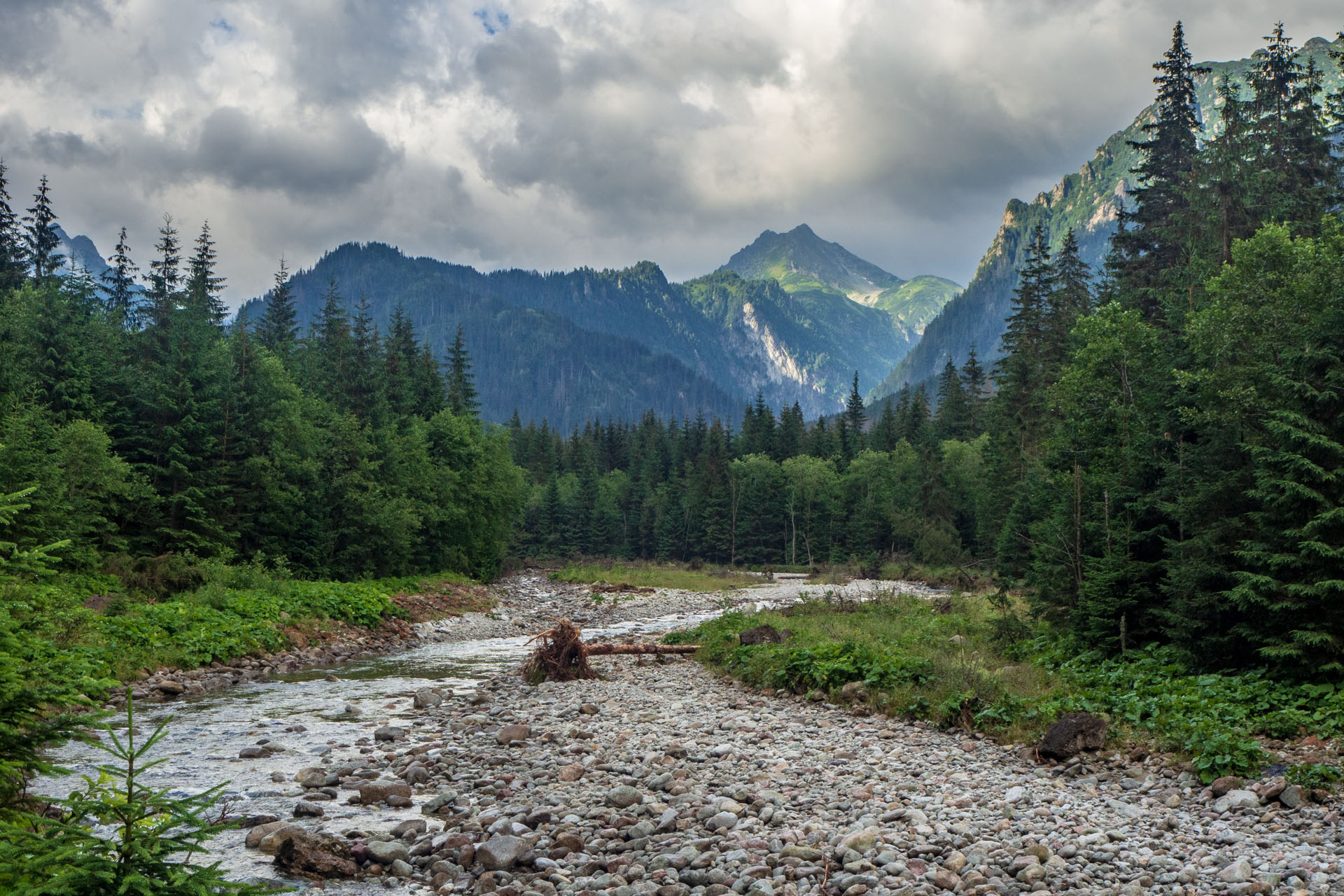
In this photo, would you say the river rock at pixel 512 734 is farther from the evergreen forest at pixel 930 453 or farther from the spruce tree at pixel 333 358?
the spruce tree at pixel 333 358

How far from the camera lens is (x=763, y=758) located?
38.2 feet

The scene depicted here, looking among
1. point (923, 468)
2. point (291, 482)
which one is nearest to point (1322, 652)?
point (291, 482)

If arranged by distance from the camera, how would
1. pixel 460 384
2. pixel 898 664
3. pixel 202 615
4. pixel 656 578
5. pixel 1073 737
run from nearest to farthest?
pixel 1073 737 < pixel 898 664 < pixel 202 615 < pixel 656 578 < pixel 460 384

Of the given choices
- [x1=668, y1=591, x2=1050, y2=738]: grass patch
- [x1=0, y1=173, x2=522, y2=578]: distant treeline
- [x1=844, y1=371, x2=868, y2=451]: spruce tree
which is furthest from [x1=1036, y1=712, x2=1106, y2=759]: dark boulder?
[x1=844, y1=371, x2=868, y2=451]: spruce tree

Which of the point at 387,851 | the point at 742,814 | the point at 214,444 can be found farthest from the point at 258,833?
the point at 214,444

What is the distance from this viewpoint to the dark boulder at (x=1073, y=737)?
10852mm

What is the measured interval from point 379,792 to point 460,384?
233 feet

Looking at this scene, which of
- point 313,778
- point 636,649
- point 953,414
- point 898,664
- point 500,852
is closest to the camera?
point 500,852

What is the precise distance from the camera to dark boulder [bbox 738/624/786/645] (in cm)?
2131

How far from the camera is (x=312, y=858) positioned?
8.21 meters

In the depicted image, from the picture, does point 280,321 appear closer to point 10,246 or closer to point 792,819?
point 10,246

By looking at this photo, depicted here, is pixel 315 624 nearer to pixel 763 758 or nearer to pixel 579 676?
pixel 579 676

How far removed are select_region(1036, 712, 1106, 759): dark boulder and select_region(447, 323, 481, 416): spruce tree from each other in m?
→ 65.0

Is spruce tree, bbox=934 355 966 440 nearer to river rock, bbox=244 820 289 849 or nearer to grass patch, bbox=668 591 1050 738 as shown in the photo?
grass patch, bbox=668 591 1050 738
